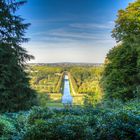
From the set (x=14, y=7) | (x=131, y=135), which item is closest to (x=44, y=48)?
(x=14, y=7)

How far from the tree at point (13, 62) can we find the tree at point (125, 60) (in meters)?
9.49

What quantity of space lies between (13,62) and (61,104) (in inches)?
295

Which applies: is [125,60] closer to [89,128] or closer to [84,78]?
[84,78]

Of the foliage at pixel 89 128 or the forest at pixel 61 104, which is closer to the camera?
the foliage at pixel 89 128

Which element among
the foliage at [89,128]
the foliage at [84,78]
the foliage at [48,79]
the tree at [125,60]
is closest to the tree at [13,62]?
the tree at [125,60]

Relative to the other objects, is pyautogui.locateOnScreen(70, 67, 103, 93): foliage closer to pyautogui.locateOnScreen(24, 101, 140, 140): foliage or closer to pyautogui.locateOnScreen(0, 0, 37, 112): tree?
pyautogui.locateOnScreen(0, 0, 37, 112): tree

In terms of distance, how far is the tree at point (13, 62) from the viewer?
769 inches

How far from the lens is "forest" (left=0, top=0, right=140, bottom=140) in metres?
6.48

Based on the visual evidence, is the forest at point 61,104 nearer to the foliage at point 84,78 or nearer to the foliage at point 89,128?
the foliage at point 89,128

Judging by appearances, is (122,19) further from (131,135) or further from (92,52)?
(131,135)

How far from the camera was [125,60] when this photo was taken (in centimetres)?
2872

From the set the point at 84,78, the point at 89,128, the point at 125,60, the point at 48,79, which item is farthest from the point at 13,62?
the point at 84,78

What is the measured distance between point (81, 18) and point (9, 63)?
28.0 metres

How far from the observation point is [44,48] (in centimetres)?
3778
